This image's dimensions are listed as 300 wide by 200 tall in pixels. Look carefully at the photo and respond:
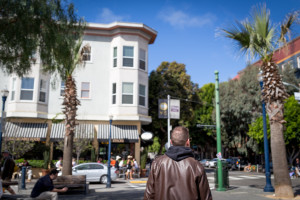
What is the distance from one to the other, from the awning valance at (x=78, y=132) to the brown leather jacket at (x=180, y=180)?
19747 mm

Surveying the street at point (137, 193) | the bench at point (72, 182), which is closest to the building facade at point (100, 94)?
the street at point (137, 193)

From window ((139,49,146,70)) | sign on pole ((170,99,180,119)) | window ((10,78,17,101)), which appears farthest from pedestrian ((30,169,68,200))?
window ((139,49,146,70))

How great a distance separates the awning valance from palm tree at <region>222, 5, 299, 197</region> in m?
14.6

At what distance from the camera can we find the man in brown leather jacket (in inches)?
126

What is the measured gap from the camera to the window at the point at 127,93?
23984mm

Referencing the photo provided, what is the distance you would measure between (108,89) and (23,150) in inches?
332

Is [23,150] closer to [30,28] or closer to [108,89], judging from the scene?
[108,89]

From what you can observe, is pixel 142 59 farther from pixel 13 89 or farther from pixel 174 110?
pixel 13 89

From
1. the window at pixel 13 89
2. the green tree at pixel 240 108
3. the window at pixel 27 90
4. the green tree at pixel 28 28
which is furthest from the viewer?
the green tree at pixel 240 108

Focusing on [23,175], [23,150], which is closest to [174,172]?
[23,175]

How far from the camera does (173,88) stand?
100 feet

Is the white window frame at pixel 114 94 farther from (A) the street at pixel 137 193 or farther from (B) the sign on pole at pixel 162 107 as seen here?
(A) the street at pixel 137 193

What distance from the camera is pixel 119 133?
23484 mm

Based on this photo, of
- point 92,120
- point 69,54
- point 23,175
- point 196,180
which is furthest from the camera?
point 92,120
